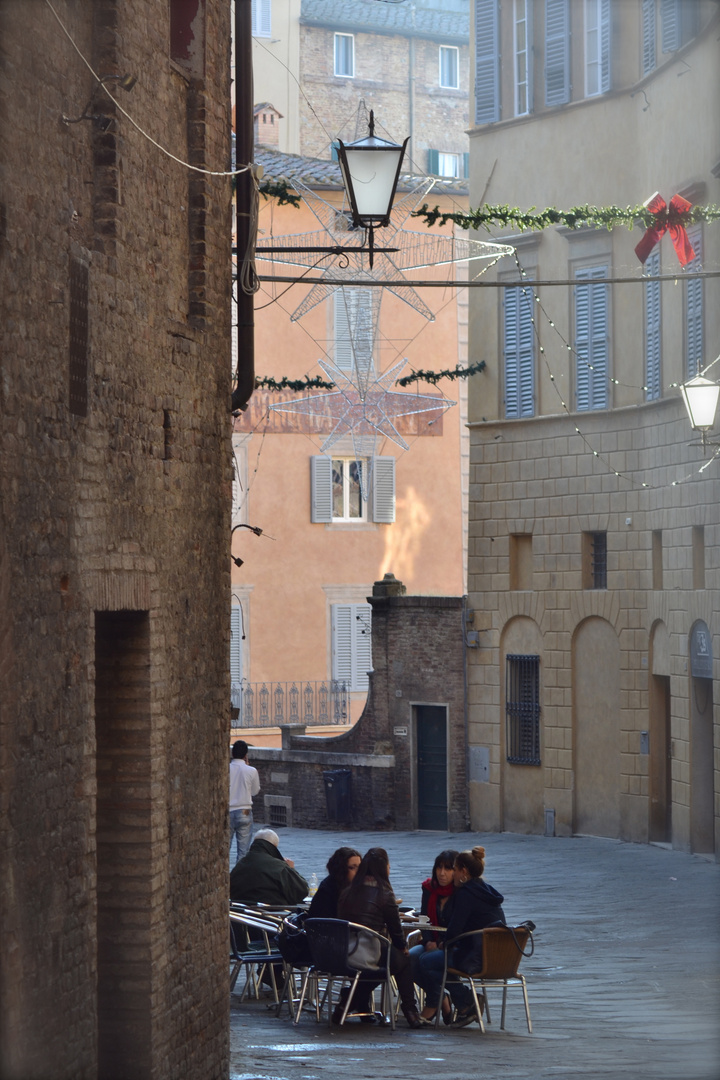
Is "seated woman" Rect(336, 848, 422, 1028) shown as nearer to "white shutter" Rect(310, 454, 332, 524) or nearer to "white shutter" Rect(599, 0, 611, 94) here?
"white shutter" Rect(599, 0, 611, 94)

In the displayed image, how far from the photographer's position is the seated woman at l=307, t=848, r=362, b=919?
1025 centimetres

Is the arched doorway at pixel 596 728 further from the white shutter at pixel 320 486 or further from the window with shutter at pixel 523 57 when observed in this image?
the white shutter at pixel 320 486

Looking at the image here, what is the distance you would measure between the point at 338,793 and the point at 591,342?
870 centimetres

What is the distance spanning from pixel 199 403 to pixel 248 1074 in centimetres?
371

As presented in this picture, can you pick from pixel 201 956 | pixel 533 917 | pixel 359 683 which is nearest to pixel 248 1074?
pixel 201 956

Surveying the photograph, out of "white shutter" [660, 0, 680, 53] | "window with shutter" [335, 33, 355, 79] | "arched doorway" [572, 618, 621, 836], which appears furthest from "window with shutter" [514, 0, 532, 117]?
"window with shutter" [335, 33, 355, 79]

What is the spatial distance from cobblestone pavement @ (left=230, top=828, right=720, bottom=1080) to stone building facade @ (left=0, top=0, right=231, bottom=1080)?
1056mm

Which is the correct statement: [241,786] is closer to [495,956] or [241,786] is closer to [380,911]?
[380,911]

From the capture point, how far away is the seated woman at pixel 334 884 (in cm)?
1025

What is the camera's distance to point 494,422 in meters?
24.6

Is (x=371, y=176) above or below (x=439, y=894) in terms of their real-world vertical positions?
above

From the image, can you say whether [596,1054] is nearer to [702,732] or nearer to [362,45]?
[702,732]

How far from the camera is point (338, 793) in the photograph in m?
26.3

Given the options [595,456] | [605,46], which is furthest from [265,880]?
[605,46]
